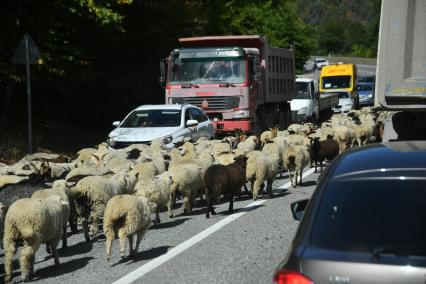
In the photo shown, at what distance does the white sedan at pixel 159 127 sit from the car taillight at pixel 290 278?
13.3 metres

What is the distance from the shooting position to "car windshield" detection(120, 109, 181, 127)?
18.9m

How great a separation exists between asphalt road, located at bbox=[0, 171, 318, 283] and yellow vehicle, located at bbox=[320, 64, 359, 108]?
34.6 meters

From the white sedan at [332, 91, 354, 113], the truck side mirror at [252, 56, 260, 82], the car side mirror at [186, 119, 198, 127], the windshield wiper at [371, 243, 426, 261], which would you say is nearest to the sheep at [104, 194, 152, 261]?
the windshield wiper at [371, 243, 426, 261]

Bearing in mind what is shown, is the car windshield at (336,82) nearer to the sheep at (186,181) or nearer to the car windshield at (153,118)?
the car windshield at (153,118)

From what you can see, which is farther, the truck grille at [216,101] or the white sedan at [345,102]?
the white sedan at [345,102]

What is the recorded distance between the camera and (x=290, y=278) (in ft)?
13.4

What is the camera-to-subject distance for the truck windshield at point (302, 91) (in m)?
35.2

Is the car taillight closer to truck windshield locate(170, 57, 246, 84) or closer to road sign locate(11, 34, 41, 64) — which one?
road sign locate(11, 34, 41, 64)

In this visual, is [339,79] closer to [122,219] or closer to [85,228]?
[85,228]

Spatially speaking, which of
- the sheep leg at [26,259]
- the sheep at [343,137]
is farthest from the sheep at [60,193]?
the sheep at [343,137]

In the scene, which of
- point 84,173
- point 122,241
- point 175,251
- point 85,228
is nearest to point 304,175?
point 84,173

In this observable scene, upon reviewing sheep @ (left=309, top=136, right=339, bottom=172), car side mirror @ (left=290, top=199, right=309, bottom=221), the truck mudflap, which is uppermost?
car side mirror @ (left=290, top=199, right=309, bottom=221)

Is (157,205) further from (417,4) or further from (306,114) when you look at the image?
(306,114)

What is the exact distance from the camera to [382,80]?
9117 millimetres
